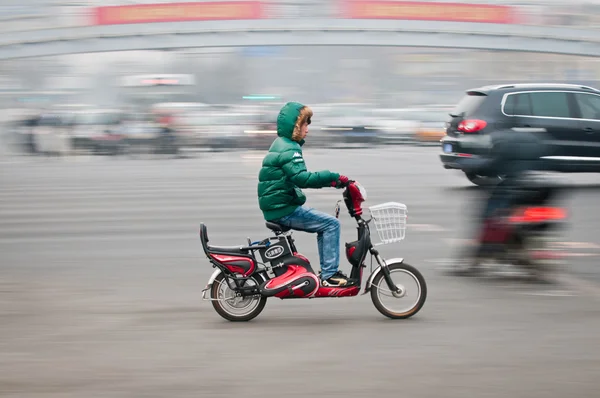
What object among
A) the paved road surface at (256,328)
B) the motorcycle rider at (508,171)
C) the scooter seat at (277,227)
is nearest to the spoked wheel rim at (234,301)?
the paved road surface at (256,328)

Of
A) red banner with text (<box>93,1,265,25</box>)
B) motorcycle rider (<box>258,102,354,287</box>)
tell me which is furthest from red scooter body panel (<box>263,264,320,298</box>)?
red banner with text (<box>93,1,265,25</box>)

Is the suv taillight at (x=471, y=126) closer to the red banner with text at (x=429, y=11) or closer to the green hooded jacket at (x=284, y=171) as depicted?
the green hooded jacket at (x=284, y=171)

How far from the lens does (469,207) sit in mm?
15109

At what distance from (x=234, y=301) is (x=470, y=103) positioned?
1084 cm

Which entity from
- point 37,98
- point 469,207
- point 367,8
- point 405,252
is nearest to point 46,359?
point 405,252

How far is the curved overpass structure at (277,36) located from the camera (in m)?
63.0

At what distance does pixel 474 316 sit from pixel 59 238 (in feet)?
22.1

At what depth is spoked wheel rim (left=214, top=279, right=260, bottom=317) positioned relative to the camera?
7.38 meters

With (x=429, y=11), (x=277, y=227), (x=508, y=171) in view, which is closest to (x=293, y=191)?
(x=277, y=227)

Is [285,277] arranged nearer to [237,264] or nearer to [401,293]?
[237,264]

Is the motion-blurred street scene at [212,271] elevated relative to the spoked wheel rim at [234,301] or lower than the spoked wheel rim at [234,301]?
lower

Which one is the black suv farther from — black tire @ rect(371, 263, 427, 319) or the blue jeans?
the blue jeans

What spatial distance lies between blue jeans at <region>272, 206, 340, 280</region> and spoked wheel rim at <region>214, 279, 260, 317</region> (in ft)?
1.68

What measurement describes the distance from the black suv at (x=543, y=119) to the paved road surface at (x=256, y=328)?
10.4ft
